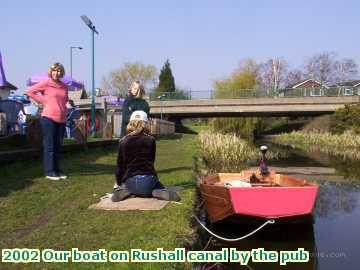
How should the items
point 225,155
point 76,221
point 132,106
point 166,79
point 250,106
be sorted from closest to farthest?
1. point 76,221
2. point 132,106
3. point 225,155
4. point 250,106
5. point 166,79

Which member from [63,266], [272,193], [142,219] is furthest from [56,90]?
[63,266]

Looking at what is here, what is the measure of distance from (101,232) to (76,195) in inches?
Result: 86.8

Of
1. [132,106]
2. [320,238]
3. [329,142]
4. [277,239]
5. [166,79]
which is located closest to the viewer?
[277,239]

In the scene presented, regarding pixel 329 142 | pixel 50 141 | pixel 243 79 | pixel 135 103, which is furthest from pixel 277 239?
pixel 243 79

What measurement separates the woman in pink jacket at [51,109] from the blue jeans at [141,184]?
210 cm

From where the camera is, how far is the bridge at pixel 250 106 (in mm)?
47469

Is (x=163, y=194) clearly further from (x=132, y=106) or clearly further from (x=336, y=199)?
(x=336, y=199)

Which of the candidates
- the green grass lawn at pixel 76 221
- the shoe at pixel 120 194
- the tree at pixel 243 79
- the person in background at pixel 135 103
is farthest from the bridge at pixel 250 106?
the shoe at pixel 120 194

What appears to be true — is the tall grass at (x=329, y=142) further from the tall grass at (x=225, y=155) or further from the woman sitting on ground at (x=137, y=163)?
the woman sitting on ground at (x=137, y=163)

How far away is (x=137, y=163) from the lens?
7004 mm

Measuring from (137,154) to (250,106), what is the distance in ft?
142

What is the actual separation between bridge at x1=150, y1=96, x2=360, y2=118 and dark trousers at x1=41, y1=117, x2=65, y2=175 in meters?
41.7

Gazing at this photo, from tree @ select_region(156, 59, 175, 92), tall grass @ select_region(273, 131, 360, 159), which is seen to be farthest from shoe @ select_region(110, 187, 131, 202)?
tree @ select_region(156, 59, 175, 92)

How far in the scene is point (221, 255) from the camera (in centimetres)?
664
